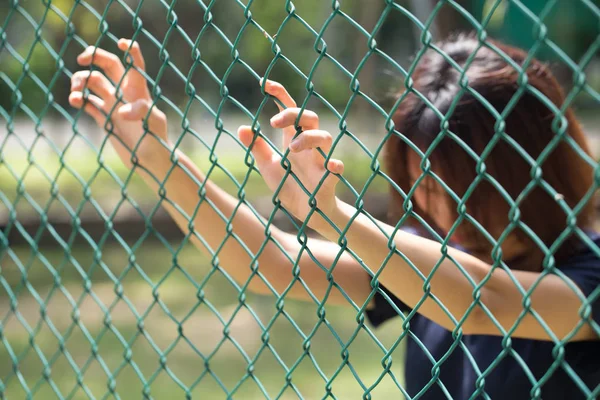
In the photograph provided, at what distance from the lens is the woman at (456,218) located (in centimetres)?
102

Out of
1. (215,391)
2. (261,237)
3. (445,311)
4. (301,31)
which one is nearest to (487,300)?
(445,311)

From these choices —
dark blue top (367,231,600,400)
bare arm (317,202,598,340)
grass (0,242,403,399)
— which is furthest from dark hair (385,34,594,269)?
grass (0,242,403,399)

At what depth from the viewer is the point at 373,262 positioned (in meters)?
1.10

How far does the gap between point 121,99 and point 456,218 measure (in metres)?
0.80

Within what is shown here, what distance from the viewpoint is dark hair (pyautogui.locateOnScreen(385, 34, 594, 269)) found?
1284 mm

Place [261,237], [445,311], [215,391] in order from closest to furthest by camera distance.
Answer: [445,311] < [261,237] < [215,391]

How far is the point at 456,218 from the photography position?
4.31 ft

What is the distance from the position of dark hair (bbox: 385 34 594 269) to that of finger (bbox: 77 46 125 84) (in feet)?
2.23

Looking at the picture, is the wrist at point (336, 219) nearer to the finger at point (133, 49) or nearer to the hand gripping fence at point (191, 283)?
the hand gripping fence at point (191, 283)

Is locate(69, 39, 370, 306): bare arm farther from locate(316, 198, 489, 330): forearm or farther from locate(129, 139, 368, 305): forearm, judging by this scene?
locate(316, 198, 489, 330): forearm

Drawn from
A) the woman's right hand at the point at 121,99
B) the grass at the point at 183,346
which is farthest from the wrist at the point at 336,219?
the grass at the point at 183,346

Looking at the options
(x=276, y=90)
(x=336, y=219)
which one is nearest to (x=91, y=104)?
(x=276, y=90)

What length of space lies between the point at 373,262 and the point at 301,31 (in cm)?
1353

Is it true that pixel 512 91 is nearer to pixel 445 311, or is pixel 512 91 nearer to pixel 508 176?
pixel 508 176
